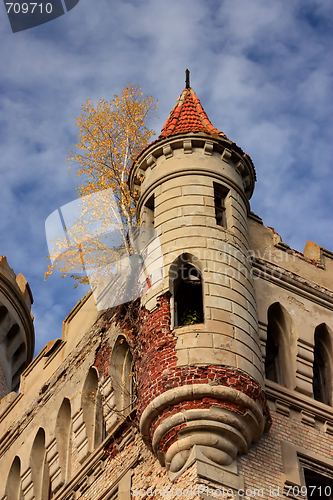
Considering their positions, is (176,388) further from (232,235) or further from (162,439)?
(232,235)

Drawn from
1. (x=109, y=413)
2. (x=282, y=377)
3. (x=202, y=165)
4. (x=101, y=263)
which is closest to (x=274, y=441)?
(x=282, y=377)

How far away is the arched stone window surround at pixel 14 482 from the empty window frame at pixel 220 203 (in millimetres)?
8960

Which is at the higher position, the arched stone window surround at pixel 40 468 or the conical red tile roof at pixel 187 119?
the conical red tile roof at pixel 187 119

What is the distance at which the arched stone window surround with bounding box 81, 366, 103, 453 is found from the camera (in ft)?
64.7

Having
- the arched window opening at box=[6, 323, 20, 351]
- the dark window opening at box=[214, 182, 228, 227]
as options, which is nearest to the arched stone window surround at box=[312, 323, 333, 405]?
the dark window opening at box=[214, 182, 228, 227]

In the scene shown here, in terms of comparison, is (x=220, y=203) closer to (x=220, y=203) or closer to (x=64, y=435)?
(x=220, y=203)

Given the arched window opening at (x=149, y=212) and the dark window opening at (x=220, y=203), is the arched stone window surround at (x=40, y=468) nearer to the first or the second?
the arched window opening at (x=149, y=212)

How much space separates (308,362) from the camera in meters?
18.6

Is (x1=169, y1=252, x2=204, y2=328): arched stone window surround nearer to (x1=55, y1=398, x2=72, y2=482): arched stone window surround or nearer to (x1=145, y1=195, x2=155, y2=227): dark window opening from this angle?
(x1=145, y1=195, x2=155, y2=227): dark window opening

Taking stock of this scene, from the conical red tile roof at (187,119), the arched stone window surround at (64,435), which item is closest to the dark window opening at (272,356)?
the conical red tile roof at (187,119)

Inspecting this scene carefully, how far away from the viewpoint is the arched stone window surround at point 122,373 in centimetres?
1911

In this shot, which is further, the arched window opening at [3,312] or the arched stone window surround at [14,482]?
the arched window opening at [3,312]

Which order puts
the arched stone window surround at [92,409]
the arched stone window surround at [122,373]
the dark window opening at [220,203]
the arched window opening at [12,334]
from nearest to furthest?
the arched stone window surround at [122,373] → the dark window opening at [220,203] → the arched stone window surround at [92,409] → the arched window opening at [12,334]

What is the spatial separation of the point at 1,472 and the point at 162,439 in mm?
9561
